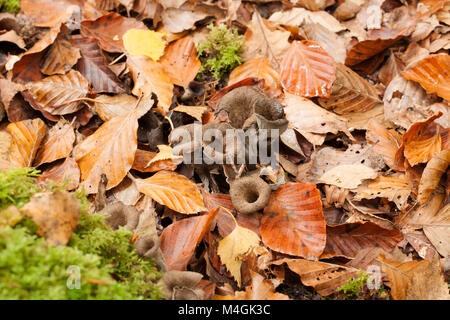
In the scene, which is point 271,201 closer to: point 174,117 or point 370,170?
point 370,170

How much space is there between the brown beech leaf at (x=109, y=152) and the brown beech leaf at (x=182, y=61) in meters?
0.64

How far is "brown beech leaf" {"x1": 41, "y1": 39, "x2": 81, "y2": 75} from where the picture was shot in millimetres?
3281

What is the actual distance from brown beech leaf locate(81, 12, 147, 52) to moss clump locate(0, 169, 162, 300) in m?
1.91

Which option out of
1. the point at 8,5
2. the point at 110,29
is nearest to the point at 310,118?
the point at 110,29

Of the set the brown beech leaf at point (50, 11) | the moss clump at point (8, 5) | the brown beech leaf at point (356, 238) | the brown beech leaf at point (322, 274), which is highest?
the moss clump at point (8, 5)

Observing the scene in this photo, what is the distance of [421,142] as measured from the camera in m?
2.78

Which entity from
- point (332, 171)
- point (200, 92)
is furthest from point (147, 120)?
point (332, 171)

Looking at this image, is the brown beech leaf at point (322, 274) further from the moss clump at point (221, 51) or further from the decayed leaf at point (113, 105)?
the moss clump at point (221, 51)

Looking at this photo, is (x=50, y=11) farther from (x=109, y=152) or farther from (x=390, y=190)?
(x=390, y=190)

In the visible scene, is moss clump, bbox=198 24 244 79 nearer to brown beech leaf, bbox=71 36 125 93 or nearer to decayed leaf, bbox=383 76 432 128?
brown beech leaf, bbox=71 36 125 93

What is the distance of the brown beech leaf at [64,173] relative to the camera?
2.78 m

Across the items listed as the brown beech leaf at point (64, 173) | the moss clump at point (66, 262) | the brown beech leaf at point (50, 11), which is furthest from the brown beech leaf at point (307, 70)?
the brown beech leaf at point (50, 11)

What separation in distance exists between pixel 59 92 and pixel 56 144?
1.56 ft

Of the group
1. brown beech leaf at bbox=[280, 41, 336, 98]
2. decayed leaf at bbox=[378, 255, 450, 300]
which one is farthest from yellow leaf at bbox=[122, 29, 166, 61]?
decayed leaf at bbox=[378, 255, 450, 300]
